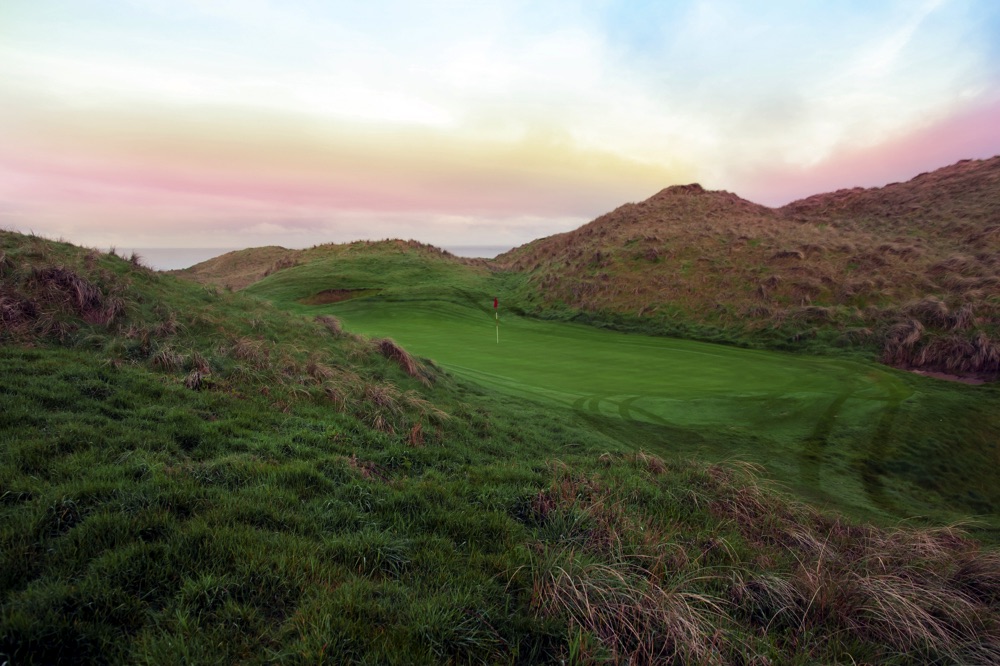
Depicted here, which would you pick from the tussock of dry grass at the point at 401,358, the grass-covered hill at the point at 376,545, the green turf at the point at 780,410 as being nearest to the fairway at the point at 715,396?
the green turf at the point at 780,410

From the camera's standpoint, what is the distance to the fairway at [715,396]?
1085cm

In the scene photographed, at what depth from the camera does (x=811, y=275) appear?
28391 mm

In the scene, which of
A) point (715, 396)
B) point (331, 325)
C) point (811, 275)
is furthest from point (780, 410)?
point (811, 275)

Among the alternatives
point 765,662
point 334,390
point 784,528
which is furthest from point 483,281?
point 765,662

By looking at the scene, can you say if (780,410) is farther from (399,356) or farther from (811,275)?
(811,275)

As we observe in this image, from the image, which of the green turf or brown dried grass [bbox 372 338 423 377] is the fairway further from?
brown dried grass [bbox 372 338 423 377]

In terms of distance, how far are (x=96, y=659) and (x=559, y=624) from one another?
3014mm

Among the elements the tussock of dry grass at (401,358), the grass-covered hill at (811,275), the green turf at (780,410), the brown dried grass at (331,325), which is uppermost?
the grass-covered hill at (811,275)

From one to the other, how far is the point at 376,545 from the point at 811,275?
31759 mm

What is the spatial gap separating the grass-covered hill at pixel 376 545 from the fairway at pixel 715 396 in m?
2.18

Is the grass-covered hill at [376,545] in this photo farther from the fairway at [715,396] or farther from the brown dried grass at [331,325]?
the brown dried grass at [331,325]

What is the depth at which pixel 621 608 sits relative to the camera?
370 cm

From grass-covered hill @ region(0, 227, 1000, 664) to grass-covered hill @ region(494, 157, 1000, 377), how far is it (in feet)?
56.2

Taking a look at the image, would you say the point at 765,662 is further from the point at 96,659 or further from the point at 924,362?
the point at 924,362
